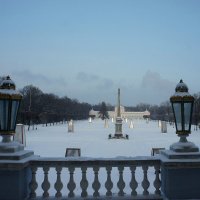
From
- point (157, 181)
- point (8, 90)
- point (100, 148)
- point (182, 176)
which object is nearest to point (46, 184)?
point (8, 90)

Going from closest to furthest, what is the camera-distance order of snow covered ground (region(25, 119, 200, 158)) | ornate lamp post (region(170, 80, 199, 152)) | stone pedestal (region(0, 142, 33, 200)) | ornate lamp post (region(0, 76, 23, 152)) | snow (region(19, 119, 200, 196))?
stone pedestal (region(0, 142, 33, 200))
ornate lamp post (region(0, 76, 23, 152))
ornate lamp post (region(170, 80, 199, 152))
snow (region(19, 119, 200, 196))
snow covered ground (region(25, 119, 200, 158))

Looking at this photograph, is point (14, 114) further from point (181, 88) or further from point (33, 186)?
point (181, 88)

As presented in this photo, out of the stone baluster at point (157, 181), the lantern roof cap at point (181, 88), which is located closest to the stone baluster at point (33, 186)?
the stone baluster at point (157, 181)

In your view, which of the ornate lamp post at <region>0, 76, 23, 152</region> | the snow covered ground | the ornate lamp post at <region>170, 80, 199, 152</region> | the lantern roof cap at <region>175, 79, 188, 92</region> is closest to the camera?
the ornate lamp post at <region>0, 76, 23, 152</region>

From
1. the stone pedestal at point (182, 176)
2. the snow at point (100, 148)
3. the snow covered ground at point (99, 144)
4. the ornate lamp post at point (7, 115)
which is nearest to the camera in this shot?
the stone pedestal at point (182, 176)

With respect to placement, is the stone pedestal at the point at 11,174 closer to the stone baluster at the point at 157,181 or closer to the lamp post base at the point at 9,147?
the lamp post base at the point at 9,147

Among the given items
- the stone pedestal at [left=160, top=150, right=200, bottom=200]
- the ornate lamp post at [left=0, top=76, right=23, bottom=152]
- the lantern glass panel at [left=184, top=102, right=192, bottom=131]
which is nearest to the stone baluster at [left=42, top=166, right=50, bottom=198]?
the ornate lamp post at [left=0, top=76, right=23, bottom=152]

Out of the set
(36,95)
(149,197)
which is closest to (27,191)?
(149,197)

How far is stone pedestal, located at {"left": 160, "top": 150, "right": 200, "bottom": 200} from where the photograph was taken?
7.01 meters

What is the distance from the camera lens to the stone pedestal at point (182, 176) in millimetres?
7012

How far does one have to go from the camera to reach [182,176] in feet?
23.1

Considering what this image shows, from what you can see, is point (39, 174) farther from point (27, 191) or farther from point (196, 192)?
point (196, 192)

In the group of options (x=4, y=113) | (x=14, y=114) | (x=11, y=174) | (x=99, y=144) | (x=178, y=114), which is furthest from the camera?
(x=99, y=144)

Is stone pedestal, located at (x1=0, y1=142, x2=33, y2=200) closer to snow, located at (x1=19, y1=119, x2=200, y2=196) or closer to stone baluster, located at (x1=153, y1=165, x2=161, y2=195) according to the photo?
snow, located at (x1=19, y1=119, x2=200, y2=196)
